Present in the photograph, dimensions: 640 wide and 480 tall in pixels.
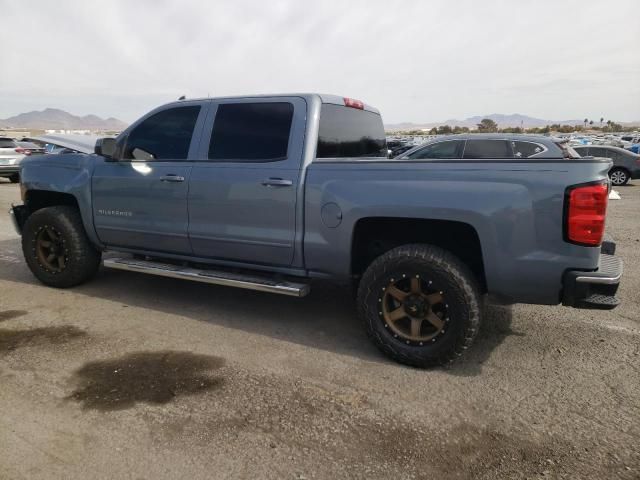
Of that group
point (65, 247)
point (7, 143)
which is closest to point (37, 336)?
point (65, 247)

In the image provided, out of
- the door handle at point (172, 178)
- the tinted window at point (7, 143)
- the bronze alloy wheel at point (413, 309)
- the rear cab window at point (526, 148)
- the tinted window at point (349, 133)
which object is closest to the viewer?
the bronze alloy wheel at point (413, 309)

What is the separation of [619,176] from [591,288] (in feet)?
55.2

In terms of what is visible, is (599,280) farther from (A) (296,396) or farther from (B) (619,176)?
(B) (619,176)

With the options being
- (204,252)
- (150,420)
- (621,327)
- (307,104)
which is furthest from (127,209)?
(621,327)

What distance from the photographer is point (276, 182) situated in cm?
391

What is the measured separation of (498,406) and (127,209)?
143 inches

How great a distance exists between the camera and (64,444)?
102 inches

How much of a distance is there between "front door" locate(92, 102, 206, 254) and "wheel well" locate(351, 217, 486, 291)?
5.22ft

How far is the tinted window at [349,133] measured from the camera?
13.9 feet

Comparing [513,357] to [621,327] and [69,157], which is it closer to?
[621,327]

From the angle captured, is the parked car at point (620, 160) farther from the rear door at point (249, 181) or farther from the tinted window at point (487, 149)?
the rear door at point (249, 181)

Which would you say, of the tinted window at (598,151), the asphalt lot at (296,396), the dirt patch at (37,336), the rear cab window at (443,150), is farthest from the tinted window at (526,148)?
the tinted window at (598,151)

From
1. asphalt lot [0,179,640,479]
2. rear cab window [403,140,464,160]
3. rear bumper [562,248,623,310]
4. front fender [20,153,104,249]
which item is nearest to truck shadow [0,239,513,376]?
asphalt lot [0,179,640,479]

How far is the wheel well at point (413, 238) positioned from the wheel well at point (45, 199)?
3181mm
